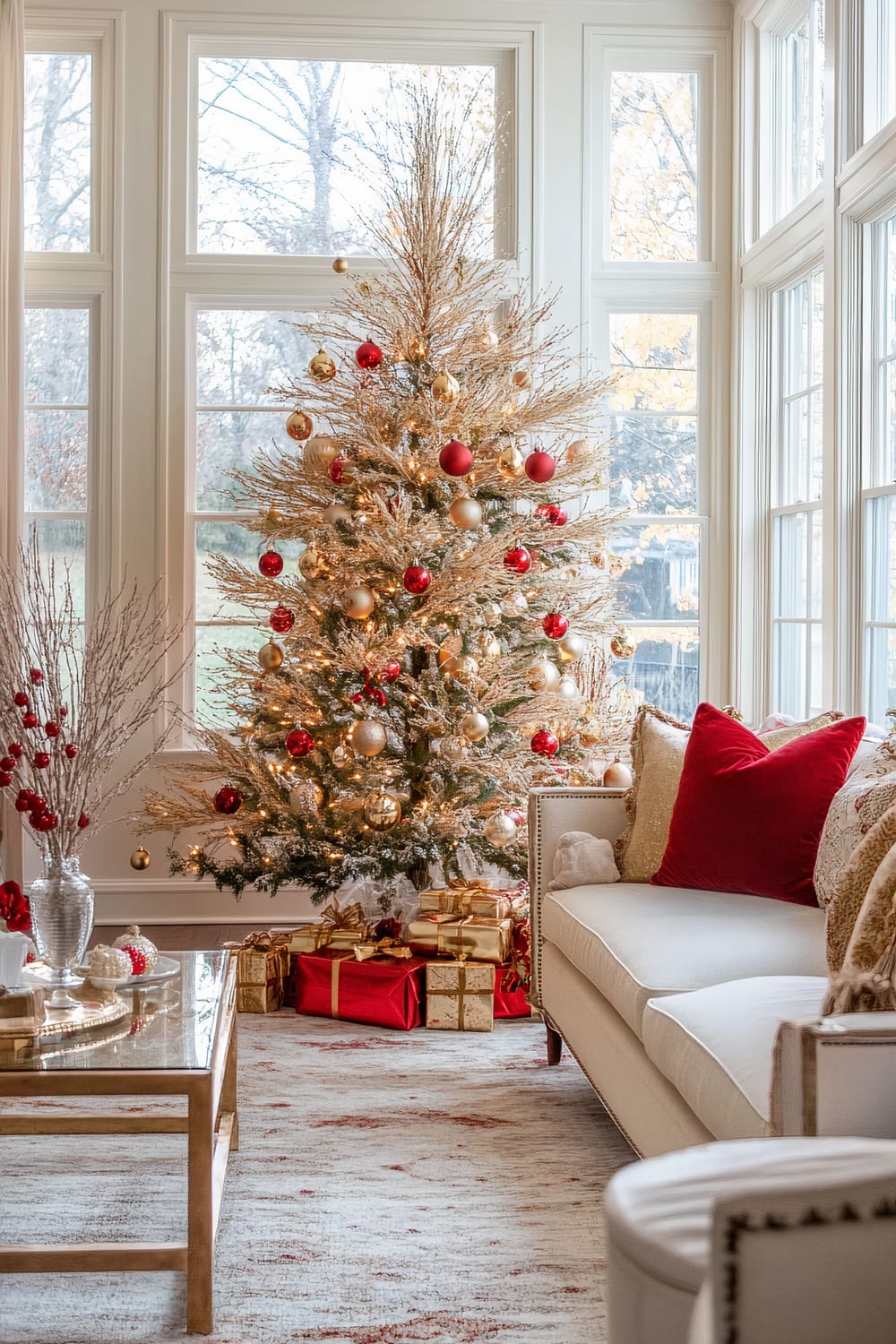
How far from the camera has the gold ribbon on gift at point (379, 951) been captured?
3.62m

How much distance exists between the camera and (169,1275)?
2.04 meters

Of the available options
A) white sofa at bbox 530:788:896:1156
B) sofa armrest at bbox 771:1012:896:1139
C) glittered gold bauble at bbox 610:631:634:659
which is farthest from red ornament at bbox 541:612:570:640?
sofa armrest at bbox 771:1012:896:1139

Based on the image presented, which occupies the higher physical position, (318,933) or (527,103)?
(527,103)

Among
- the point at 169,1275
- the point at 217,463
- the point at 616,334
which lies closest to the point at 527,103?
the point at 616,334

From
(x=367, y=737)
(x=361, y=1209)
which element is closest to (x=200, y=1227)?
(x=361, y=1209)

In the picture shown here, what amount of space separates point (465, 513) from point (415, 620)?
15.1 inches

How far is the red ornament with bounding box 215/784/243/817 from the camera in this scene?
395cm

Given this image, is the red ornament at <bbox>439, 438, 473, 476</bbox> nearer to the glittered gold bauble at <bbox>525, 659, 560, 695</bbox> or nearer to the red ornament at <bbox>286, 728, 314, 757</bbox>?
the glittered gold bauble at <bbox>525, 659, 560, 695</bbox>

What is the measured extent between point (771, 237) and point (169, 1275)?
4007 millimetres

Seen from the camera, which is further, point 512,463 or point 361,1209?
point 512,463

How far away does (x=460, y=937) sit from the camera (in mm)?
3578

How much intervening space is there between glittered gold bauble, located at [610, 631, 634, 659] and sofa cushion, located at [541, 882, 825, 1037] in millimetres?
1435

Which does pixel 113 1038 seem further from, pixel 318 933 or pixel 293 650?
pixel 293 650

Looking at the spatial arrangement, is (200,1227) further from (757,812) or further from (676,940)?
(757,812)
